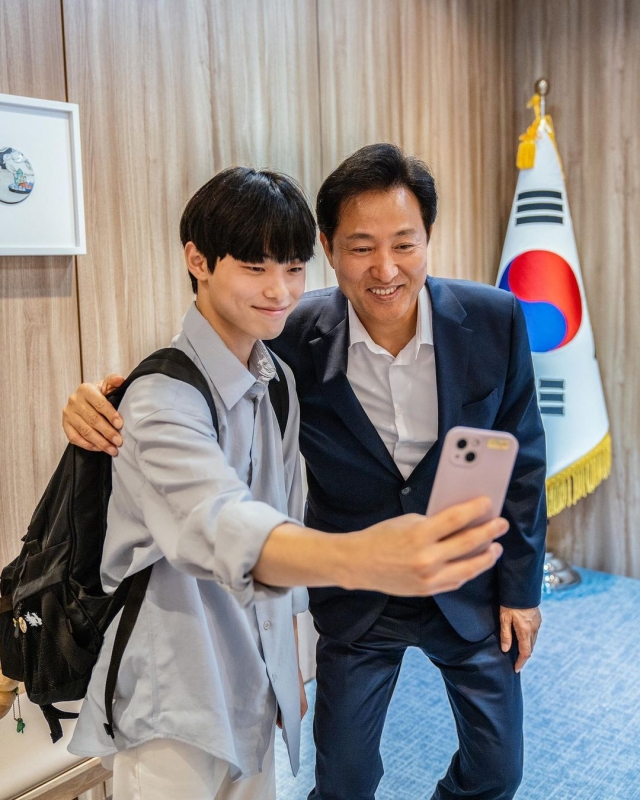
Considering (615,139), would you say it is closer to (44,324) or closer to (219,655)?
(44,324)

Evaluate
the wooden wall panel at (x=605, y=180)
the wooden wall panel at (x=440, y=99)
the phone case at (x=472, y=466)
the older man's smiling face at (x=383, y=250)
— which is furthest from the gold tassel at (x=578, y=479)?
the phone case at (x=472, y=466)

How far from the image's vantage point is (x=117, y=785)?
126cm

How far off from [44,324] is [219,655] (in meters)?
1.14

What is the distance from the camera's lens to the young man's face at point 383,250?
1.58 m

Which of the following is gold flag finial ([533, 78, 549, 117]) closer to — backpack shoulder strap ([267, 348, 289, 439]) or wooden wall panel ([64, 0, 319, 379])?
wooden wall panel ([64, 0, 319, 379])

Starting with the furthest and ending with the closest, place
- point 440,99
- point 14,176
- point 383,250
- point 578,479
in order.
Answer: point 578,479 → point 440,99 → point 14,176 → point 383,250

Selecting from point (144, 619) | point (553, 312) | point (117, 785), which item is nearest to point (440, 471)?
point (144, 619)

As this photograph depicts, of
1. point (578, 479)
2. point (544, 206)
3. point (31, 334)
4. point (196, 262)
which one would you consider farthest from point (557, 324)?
point (196, 262)

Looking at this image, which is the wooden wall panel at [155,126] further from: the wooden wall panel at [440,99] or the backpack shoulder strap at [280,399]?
the backpack shoulder strap at [280,399]

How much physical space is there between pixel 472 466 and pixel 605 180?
10.6 feet

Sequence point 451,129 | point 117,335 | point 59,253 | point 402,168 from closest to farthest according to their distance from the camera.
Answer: point 402,168 < point 59,253 < point 117,335 < point 451,129

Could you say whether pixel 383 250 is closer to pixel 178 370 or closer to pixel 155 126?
pixel 178 370

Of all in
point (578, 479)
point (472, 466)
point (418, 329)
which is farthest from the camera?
point (578, 479)

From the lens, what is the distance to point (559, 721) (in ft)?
8.41
